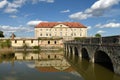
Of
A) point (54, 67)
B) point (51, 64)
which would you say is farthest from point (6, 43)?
point (54, 67)

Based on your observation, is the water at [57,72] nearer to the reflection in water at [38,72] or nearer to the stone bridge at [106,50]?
the reflection in water at [38,72]

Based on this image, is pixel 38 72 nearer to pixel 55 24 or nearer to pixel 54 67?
pixel 54 67

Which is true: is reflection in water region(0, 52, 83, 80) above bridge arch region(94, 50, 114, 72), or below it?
below

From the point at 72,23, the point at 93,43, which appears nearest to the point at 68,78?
the point at 93,43

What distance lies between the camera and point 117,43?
1653cm

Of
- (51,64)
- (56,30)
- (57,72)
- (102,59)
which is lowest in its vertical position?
(51,64)

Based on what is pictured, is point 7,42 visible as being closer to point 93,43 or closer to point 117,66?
point 93,43

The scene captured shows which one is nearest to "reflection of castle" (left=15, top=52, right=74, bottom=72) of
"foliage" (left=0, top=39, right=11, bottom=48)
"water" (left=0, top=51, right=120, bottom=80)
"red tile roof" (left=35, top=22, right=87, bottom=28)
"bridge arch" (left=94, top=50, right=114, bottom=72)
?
"water" (left=0, top=51, right=120, bottom=80)

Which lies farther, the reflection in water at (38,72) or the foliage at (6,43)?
the foliage at (6,43)

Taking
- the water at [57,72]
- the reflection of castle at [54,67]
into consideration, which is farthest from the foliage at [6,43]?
the reflection of castle at [54,67]

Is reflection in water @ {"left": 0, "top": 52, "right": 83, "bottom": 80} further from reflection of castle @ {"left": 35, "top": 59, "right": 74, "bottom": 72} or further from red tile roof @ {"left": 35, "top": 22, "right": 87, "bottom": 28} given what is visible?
red tile roof @ {"left": 35, "top": 22, "right": 87, "bottom": 28}

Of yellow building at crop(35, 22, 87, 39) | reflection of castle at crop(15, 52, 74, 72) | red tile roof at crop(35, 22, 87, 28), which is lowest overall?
reflection of castle at crop(15, 52, 74, 72)

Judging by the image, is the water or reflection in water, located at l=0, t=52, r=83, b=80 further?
reflection in water, located at l=0, t=52, r=83, b=80

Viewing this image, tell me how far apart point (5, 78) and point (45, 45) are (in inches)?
1778
